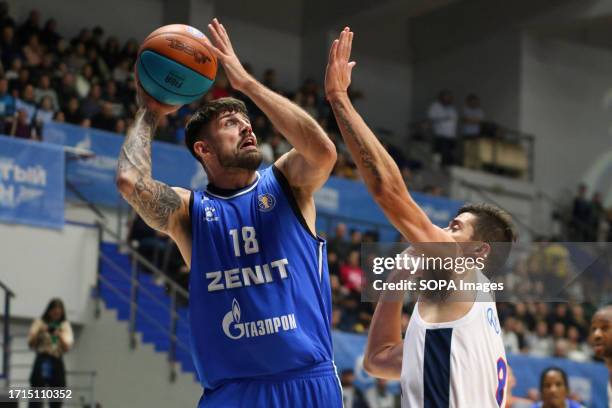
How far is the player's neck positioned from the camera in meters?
4.75

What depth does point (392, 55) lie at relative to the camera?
2448 centimetres

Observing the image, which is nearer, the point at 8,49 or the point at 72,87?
the point at 72,87

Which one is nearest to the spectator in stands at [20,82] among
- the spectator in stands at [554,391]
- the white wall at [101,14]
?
the white wall at [101,14]

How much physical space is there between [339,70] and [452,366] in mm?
1226

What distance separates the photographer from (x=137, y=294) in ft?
46.6

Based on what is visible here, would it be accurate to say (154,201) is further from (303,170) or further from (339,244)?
(339,244)

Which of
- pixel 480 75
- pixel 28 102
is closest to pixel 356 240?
pixel 28 102

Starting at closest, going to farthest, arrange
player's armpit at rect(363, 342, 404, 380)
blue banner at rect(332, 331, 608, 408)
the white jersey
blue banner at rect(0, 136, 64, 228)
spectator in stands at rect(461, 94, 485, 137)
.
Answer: the white jersey < player's armpit at rect(363, 342, 404, 380) < blue banner at rect(0, 136, 64, 228) < blue banner at rect(332, 331, 608, 408) < spectator in stands at rect(461, 94, 485, 137)

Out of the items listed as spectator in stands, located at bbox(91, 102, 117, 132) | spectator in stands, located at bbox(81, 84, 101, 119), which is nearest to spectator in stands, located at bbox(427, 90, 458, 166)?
spectator in stands, located at bbox(81, 84, 101, 119)

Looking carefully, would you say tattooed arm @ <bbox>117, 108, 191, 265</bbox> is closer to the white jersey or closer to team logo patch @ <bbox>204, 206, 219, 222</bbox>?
team logo patch @ <bbox>204, 206, 219, 222</bbox>

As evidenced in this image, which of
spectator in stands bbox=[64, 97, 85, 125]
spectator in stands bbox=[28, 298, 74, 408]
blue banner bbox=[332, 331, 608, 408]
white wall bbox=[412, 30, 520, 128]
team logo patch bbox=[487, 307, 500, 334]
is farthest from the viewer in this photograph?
white wall bbox=[412, 30, 520, 128]

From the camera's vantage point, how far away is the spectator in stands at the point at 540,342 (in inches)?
631

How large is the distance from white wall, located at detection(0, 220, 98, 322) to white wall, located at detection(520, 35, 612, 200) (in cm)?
Answer: 1191

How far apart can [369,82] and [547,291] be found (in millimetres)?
18812
